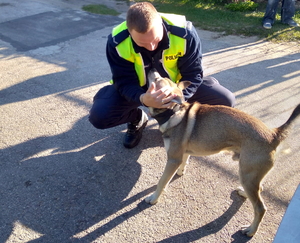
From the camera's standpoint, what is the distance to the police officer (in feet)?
8.74

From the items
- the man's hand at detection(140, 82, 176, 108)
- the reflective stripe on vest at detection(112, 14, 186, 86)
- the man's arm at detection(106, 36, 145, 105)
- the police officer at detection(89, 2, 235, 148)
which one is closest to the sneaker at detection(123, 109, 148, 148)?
the police officer at detection(89, 2, 235, 148)

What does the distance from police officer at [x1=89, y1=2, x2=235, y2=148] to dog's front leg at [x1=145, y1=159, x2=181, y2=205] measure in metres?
0.60

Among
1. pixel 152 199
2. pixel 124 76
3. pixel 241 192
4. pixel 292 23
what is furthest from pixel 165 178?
pixel 292 23

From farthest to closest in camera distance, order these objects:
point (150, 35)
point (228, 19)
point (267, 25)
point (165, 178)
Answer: point (228, 19) < point (267, 25) < point (165, 178) < point (150, 35)

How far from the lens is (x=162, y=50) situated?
3.03 meters

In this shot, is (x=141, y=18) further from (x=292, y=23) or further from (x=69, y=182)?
(x=292, y=23)

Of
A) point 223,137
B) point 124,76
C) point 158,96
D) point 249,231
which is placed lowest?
point 249,231

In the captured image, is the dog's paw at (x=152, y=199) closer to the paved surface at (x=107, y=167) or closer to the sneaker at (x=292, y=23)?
the paved surface at (x=107, y=167)

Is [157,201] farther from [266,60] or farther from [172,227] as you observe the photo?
[266,60]

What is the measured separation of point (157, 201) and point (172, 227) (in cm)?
33

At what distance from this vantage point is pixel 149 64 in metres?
3.18

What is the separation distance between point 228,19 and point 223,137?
20.2 ft

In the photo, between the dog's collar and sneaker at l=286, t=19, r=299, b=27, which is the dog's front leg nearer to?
the dog's collar

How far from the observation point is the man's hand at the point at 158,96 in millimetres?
2527
